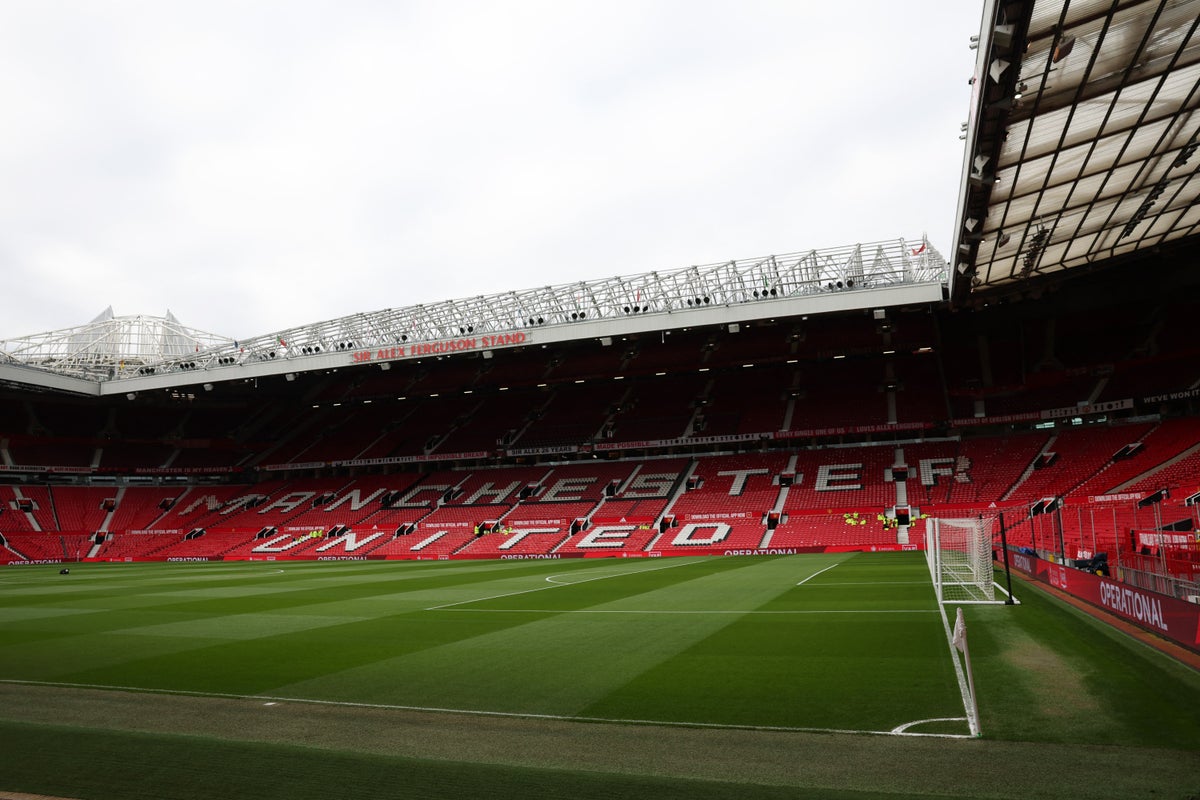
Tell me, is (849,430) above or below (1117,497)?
above

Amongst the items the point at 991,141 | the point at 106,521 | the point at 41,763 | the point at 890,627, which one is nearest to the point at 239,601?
the point at 41,763

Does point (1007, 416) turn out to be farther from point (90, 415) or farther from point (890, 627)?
point (90, 415)

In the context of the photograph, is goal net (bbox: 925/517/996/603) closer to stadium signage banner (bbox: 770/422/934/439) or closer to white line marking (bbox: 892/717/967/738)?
white line marking (bbox: 892/717/967/738)

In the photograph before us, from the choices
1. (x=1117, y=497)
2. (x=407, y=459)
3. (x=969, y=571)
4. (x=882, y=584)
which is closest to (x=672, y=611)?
(x=882, y=584)

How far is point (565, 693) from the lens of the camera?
896cm

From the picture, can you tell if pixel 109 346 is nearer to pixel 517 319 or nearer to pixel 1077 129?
pixel 517 319

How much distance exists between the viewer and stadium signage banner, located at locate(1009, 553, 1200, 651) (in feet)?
32.0

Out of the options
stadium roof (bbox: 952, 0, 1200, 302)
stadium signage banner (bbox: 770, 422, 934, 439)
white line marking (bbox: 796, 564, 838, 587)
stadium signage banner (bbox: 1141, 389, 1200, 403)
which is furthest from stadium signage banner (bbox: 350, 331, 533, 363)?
stadium signage banner (bbox: 1141, 389, 1200, 403)

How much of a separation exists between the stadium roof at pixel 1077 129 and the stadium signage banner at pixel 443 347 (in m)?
22.1

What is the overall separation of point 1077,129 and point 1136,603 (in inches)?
428

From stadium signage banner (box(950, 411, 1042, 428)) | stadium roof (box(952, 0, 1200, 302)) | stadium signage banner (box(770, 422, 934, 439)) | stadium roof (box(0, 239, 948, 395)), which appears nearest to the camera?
stadium roof (box(952, 0, 1200, 302))

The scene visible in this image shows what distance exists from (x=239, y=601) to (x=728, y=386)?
38529 mm

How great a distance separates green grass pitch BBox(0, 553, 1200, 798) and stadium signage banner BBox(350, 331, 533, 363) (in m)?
24.5

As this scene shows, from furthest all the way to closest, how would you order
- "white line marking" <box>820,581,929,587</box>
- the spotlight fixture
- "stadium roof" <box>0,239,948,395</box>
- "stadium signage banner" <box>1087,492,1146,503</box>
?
"stadium roof" <box>0,239,948,395</box> → "stadium signage banner" <box>1087,492,1146,503</box> → "white line marking" <box>820,581,929,587</box> → the spotlight fixture
